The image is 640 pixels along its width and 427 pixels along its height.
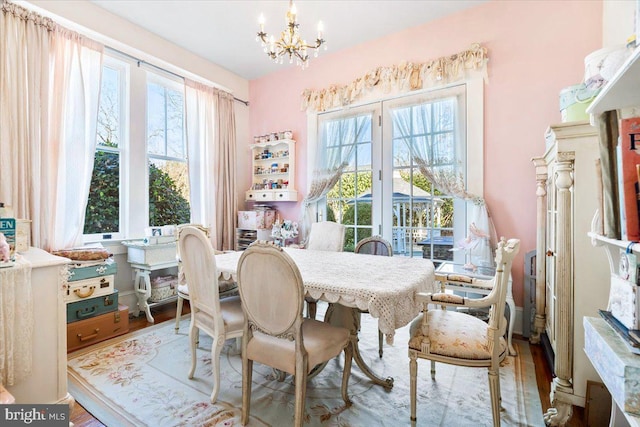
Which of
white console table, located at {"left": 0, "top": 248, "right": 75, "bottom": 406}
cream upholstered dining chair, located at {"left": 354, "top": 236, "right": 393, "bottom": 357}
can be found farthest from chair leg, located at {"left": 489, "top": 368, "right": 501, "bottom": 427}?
white console table, located at {"left": 0, "top": 248, "right": 75, "bottom": 406}

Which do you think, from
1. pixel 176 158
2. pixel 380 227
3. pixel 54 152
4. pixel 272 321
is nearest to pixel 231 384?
pixel 272 321

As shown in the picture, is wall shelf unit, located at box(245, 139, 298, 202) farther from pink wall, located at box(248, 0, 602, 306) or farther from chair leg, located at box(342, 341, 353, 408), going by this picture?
chair leg, located at box(342, 341, 353, 408)

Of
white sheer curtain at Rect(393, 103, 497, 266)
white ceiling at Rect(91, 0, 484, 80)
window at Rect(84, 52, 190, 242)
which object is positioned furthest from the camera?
window at Rect(84, 52, 190, 242)

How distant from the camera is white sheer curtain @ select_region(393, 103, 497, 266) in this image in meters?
2.87

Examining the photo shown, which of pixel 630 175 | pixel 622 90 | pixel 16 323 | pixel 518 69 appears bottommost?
pixel 16 323

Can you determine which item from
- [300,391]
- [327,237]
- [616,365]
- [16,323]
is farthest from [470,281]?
[16,323]

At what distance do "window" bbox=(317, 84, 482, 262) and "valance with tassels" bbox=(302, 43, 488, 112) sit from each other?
12 cm

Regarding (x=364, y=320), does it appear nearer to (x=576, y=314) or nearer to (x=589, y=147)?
(x=576, y=314)

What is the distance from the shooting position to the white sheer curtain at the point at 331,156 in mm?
3854

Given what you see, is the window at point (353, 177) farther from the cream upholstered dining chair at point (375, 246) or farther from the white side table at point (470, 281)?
the white side table at point (470, 281)

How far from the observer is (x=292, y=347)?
4.89 feet

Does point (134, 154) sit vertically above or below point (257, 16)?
below

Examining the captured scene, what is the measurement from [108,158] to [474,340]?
382 cm
